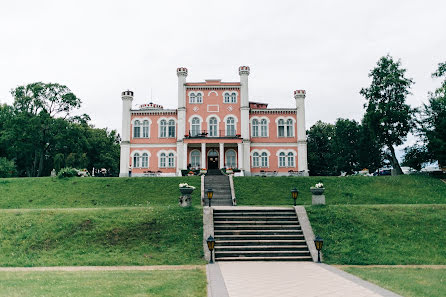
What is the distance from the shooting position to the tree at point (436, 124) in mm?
29778

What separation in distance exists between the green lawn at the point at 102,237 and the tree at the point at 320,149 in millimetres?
43856

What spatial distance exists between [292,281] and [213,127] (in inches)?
1227

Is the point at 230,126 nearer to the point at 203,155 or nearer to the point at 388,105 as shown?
the point at 203,155

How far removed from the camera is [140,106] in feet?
146

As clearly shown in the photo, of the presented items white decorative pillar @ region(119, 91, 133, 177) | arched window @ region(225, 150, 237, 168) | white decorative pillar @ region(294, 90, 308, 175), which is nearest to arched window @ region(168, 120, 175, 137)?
white decorative pillar @ region(119, 91, 133, 177)

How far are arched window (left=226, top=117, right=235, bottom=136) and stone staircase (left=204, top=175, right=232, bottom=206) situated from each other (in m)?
10.2

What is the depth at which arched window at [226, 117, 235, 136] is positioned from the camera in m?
39.8

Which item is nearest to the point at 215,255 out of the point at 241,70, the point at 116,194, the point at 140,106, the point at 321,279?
the point at 321,279

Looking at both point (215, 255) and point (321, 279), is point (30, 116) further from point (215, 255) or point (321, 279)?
point (321, 279)

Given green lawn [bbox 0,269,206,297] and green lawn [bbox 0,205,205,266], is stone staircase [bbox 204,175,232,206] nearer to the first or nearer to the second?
green lawn [bbox 0,205,205,266]

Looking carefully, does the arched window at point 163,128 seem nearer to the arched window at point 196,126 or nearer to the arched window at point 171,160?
the arched window at point 171,160

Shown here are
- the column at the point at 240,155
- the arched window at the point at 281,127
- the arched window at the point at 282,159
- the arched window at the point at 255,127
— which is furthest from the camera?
the arched window at the point at 255,127

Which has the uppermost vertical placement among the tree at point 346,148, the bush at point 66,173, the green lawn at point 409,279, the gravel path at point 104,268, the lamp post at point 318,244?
the tree at point 346,148

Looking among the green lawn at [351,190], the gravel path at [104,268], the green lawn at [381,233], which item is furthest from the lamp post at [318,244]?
the green lawn at [351,190]
